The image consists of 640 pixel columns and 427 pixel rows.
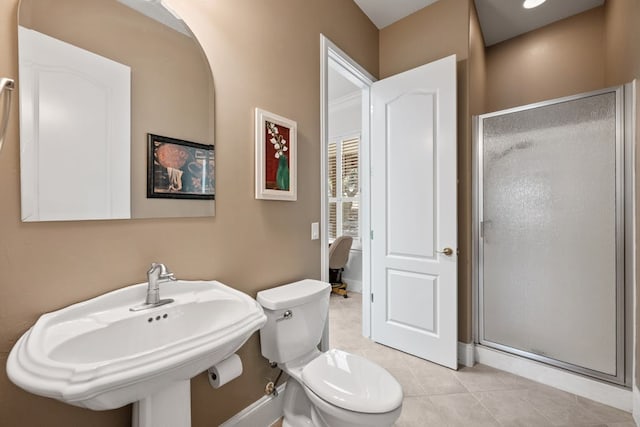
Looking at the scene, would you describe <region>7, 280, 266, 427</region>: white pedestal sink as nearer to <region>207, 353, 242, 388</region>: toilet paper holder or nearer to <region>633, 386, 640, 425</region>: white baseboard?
<region>207, 353, 242, 388</region>: toilet paper holder

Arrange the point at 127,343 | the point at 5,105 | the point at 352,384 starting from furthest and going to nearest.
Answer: the point at 352,384
the point at 127,343
the point at 5,105

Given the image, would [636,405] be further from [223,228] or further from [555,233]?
[223,228]

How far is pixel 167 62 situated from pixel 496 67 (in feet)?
9.99

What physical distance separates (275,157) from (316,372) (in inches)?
42.7

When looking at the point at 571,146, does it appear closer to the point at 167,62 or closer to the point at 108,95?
the point at 167,62

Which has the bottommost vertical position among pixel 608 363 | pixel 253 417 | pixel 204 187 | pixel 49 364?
pixel 253 417

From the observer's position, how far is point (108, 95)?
3.29 feet

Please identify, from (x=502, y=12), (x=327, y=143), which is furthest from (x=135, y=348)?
(x=502, y=12)

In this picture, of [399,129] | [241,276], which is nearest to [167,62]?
[241,276]

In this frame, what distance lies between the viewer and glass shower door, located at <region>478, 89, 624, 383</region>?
1693 millimetres

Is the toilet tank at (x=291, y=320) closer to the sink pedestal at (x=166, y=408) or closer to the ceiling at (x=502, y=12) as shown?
the sink pedestal at (x=166, y=408)

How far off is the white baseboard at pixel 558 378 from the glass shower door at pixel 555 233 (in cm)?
5

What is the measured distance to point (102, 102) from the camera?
99 cm

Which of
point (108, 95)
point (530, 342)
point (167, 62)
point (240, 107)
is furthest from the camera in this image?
point (530, 342)
